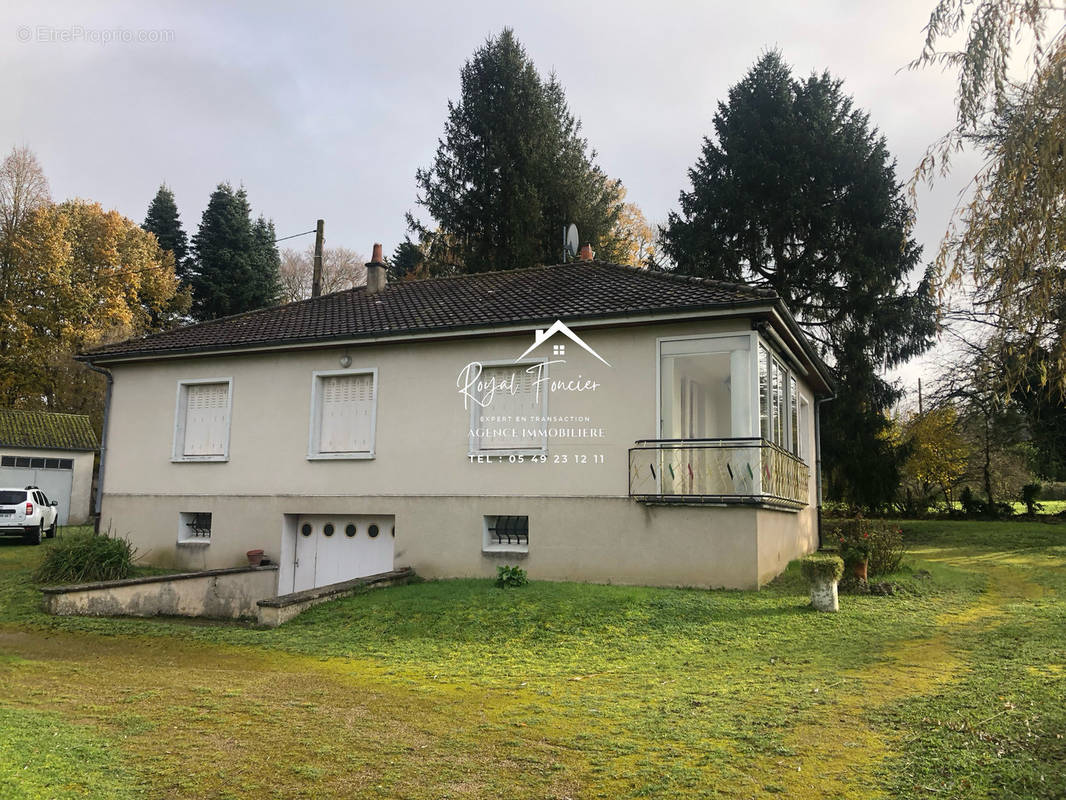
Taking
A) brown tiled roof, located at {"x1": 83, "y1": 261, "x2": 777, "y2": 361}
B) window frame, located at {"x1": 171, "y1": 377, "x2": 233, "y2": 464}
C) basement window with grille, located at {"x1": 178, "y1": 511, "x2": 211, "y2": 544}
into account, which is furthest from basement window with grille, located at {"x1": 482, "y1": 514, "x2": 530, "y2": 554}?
basement window with grille, located at {"x1": 178, "y1": 511, "x2": 211, "y2": 544}

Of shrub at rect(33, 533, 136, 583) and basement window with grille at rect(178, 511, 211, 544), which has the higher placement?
basement window with grille at rect(178, 511, 211, 544)

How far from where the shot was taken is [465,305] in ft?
49.6

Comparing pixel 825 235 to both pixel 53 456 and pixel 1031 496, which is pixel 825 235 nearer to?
pixel 1031 496

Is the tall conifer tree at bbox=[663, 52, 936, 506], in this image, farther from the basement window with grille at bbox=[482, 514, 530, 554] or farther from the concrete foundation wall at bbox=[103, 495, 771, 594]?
the basement window with grille at bbox=[482, 514, 530, 554]

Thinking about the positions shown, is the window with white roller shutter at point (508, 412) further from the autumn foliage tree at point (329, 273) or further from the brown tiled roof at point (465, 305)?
the autumn foliage tree at point (329, 273)

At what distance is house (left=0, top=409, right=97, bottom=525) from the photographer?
26.4m

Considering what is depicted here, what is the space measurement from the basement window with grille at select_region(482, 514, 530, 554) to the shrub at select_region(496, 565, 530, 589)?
40.8 inches

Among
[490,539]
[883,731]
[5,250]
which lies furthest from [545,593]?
[5,250]

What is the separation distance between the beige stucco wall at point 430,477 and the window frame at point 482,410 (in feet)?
0.34

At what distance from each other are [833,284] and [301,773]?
81.9ft

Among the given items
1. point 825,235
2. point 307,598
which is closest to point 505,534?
point 307,598

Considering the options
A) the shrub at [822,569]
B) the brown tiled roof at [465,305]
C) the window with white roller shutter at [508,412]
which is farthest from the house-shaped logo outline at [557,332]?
the shrub at [822,569]

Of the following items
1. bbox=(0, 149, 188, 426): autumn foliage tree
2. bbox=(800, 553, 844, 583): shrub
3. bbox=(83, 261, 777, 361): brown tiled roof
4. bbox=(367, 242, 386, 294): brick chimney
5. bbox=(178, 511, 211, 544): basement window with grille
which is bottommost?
bbox=(800, 553, 844, 583): shrub

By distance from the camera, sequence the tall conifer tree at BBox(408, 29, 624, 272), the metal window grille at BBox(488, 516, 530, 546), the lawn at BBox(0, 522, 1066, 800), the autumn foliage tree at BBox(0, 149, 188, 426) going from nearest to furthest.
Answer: the lawn at BBox(0, 522, 1066, 800)
the metal window grille at BBox(488, 516, 530, 546)
the tall conifer tree at BBox(408, 29, 624, 272)
the autumn foliage tree at BBox(0, 149, 188, 426)
